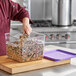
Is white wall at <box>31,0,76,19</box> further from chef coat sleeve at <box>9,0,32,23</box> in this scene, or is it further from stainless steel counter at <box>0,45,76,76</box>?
stainless steel counter at <box>0,45,76,76</box>

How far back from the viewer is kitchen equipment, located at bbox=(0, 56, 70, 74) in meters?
1.23

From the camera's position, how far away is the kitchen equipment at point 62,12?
9.89ft

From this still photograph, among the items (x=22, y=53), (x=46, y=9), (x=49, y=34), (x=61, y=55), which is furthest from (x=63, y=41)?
(x=22, y=53)

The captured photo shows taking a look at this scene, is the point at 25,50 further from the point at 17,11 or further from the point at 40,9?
the point at 40,9

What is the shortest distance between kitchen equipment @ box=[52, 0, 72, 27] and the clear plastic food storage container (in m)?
1.70

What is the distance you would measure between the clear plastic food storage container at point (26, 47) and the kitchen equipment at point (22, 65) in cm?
4

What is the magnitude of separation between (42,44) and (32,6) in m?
2.08

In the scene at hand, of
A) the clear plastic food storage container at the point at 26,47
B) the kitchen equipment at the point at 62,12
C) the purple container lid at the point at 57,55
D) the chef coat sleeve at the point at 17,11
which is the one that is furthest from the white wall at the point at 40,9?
the clear plastic food storage container at the point at 26,47

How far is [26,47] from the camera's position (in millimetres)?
1314

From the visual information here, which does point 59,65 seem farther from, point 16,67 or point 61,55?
point 16,67

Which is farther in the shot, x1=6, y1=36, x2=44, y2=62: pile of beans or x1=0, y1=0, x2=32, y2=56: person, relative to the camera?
x1=0, y1=0, x2=32, y2=56: person

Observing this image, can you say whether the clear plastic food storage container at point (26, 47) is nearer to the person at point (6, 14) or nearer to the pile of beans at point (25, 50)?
the pile of beans at point (25, 50)

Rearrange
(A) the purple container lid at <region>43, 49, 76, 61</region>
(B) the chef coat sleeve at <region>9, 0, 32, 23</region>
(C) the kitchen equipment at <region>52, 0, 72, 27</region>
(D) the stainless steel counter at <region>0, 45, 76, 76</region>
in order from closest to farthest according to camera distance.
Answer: (D) the stainless steel counter at <region>0, 45, 76, 76</region> → (A) the purple container lid at <region>43, 49, 76, 61</region> → (B) the chef coat sleeve at <region>9, 0, 32, 23</region> → (C) the kitchen equipment at <region>52, 0, 72, 27</region>

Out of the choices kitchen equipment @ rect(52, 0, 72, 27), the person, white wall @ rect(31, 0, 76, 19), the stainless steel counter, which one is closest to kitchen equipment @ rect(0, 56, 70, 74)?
the stainless steel counter
